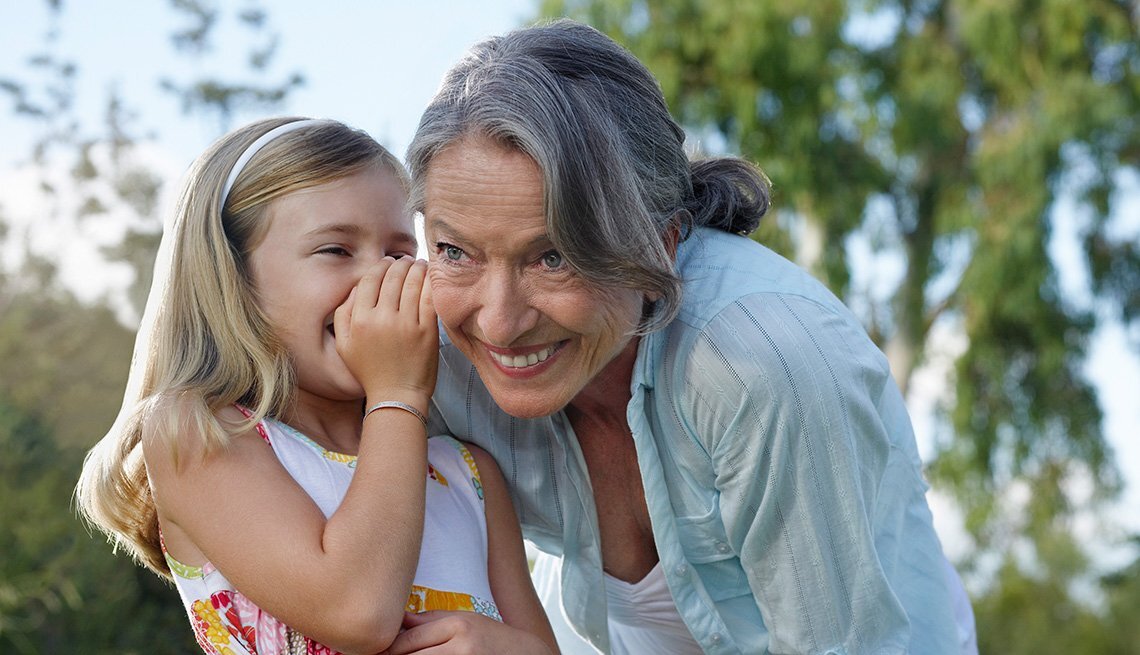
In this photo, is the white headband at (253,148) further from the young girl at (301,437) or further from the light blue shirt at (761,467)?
the light blue shirt at (761,467)

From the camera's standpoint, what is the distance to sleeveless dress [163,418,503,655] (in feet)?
7.64

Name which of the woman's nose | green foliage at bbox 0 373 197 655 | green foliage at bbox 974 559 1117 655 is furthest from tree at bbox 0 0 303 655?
green foliage at bbox 974 559 1117 655

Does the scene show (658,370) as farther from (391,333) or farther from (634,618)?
(634,618)

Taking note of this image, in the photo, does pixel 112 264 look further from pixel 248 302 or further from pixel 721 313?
pixel 721 313

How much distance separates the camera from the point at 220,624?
234cm

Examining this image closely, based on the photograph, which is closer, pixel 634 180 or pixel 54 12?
pixel 634 180

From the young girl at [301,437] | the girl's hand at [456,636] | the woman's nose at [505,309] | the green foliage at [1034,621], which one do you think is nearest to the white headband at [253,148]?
the young girl at [301,437]

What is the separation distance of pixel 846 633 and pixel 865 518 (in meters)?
0.24

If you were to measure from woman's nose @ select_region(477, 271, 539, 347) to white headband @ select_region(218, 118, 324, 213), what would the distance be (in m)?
0.65

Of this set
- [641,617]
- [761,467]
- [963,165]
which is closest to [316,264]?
[761,467]

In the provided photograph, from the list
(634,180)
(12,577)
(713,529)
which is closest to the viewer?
(634,180)

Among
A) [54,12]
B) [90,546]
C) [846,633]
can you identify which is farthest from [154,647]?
[54,12]

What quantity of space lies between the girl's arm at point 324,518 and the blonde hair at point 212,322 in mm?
109

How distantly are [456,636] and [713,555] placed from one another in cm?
59
